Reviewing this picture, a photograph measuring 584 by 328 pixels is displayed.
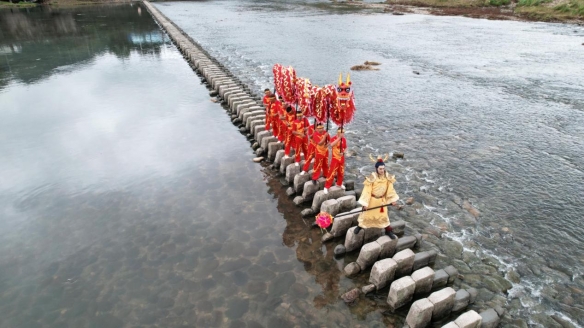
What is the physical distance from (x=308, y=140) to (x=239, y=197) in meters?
3.67

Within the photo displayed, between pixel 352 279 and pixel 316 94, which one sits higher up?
pixel 316 94

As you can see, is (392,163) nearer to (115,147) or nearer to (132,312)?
(132,312)

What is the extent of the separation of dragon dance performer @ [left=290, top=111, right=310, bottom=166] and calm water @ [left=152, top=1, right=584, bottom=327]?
3357 millimetres

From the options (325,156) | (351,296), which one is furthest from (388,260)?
(325,156)

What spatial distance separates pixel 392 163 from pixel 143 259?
12.1 metres

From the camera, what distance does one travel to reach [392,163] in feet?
58.0

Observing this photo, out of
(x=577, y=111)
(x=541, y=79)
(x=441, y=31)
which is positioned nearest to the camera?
(x=577, y=111)

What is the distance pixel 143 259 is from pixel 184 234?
1.58m

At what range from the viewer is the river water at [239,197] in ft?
32.3

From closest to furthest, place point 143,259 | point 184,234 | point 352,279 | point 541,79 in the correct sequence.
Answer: point 352,279, point 143,259, point 184,234, point 541,79

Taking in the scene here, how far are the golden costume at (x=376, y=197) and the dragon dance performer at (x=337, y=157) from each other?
97.3 inches

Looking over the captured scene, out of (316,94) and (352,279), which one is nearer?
(352,279)

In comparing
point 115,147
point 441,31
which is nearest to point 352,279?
point 115,147

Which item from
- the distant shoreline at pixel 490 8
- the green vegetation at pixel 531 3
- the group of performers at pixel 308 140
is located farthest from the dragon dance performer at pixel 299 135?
the green vegetation at pixel 531 3
